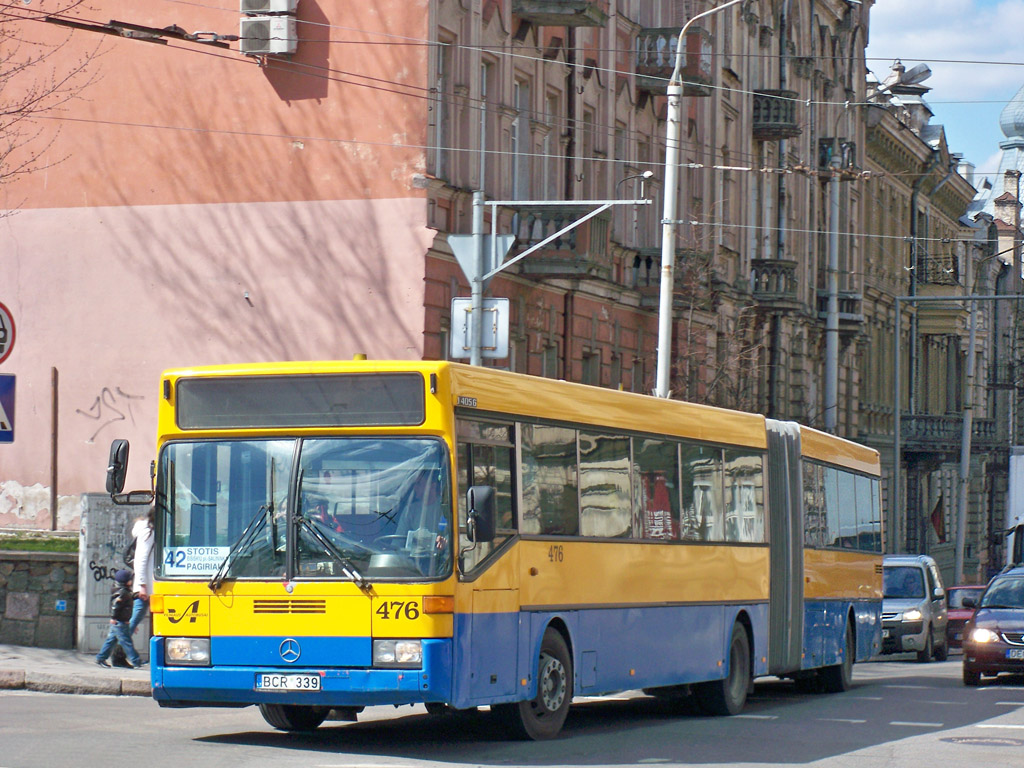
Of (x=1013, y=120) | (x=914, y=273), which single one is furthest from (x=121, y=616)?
(x=1013, y=120)

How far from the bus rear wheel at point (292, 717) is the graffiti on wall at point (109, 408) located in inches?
572

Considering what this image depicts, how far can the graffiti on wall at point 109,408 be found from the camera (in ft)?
91.4

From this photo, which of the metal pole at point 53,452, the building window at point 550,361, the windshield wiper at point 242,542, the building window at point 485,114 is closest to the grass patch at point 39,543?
the metal pole at point 53,452

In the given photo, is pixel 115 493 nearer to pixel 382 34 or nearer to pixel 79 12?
pixel 382 34

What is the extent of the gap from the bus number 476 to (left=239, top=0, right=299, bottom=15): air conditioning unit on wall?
1640cm

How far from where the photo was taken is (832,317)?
162 feet

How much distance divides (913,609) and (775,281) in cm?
1406

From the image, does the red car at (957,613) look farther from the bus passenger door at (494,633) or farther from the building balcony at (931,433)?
the bus passenger door at (494,633)

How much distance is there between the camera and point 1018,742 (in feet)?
47.4

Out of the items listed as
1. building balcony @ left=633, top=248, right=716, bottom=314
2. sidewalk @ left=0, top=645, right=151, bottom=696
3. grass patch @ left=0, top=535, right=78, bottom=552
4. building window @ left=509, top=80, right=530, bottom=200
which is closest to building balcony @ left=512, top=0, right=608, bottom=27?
building window @ left=509, top=80, right=530, bottom=200

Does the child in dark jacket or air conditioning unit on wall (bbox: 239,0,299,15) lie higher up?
air conditioning unit on wall (bbox: 239,0,299,15)

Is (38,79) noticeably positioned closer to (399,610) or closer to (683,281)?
(683,281)

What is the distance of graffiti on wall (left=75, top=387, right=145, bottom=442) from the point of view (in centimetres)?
2786

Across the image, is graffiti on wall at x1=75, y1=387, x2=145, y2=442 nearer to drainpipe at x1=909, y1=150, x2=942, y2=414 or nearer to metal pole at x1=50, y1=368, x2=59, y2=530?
metal pole at x1=50, y1=368, x2=59, y2=530
